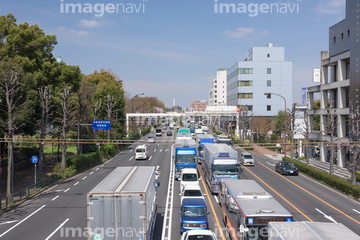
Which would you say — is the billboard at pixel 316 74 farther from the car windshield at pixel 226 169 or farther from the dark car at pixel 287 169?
the car windshield at pixel 226 169

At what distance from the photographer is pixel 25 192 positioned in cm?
2509

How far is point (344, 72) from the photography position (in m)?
41.3

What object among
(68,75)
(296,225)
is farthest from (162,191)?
(68,75)

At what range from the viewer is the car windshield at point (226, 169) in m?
23.6

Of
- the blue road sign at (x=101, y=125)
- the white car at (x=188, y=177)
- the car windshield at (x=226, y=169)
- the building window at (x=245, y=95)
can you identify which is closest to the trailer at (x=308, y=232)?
the car windshield at (x=226, y=169)

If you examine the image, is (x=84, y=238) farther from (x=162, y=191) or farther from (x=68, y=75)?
(x=68, y=75)

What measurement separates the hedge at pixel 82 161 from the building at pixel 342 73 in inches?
1244

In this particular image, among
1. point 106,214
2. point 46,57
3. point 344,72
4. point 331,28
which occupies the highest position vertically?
point 331,28

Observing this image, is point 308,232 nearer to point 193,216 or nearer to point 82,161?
point 193,216

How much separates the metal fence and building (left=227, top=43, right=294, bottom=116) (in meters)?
71.1

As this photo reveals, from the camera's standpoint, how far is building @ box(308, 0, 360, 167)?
37906 mm

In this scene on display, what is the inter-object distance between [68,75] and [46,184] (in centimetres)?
1762

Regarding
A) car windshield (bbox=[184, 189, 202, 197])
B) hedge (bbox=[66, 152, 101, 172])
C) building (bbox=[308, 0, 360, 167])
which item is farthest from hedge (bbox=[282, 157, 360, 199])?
hedge (bbox=[66, 152, 101, 172])

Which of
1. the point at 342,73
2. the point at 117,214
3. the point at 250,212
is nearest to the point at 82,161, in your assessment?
the point at 117,214
